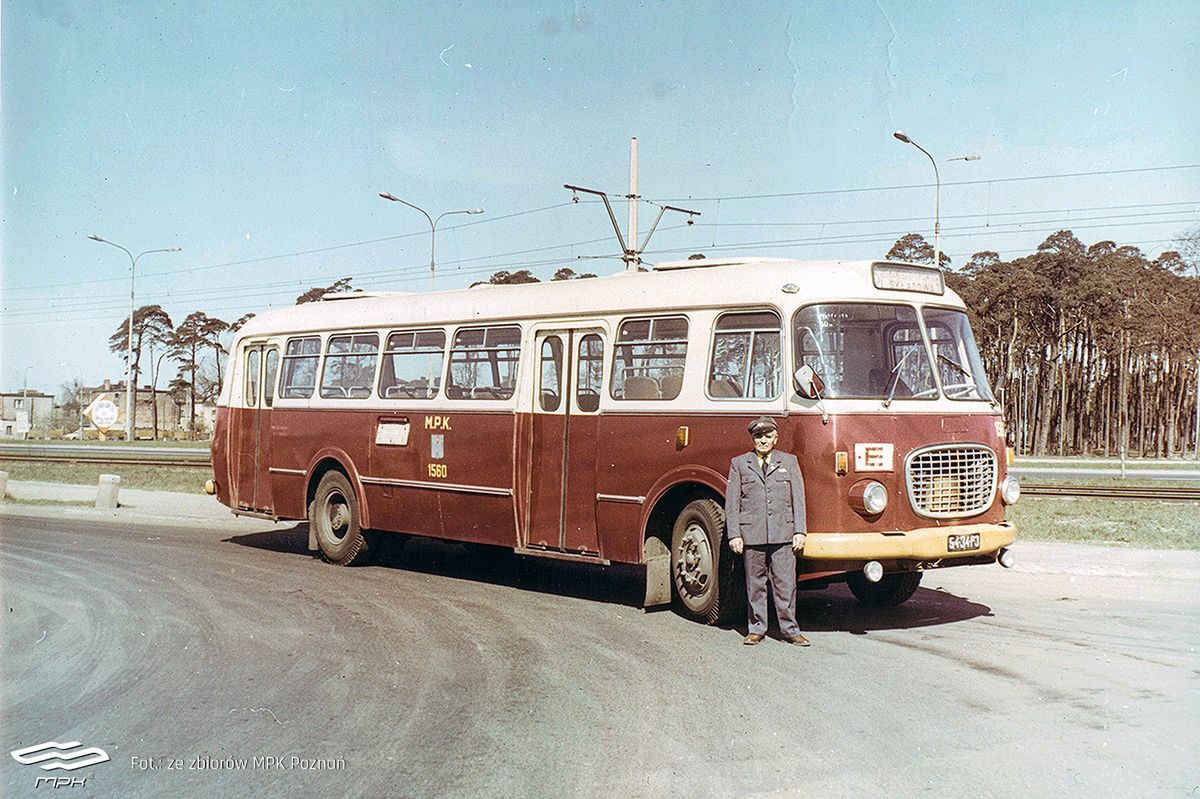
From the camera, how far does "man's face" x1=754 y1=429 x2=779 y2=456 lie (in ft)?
29.4

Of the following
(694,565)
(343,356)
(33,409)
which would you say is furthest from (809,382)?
(33,409)

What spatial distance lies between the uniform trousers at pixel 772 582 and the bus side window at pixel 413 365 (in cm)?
493

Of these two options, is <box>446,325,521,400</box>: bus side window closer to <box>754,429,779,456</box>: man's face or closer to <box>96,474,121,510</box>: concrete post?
<box>754,429,779,456</box>: man's face

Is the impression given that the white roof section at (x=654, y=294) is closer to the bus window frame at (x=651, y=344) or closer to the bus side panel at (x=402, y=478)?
the bus window frame at (x=651, y=344)

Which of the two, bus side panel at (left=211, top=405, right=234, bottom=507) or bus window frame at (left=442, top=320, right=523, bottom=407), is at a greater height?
bus window frame at (left=442, top=320, right=523, bottom=407)

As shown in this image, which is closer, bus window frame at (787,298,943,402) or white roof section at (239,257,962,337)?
bus window frame at (787,298,943,402)

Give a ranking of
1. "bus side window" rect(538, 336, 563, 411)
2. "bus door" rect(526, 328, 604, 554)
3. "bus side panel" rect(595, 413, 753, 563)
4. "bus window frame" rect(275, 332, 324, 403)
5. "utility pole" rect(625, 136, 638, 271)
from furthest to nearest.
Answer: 1. "utility pole" rect(625, 136, 638, 271)
2. "bus window frame" rect(275, 332, 324, 403)
3. "bus side window" rect(538, 336, 563, 411)
4. "bus door" rect(526, 328, 604, 554)
5. "bus side panel" rect(595, 413, 753, 563)

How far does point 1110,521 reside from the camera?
18.3 metres

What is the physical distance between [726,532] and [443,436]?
4154 millimetres

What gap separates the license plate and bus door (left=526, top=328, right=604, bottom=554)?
10.6 feet

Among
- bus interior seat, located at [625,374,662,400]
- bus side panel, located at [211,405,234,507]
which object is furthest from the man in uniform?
bus side panel, located at [211,405,234,507]

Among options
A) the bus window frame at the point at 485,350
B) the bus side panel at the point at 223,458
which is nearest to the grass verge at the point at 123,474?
the bus side panel at the point at 223,458

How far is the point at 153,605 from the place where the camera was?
10.8m

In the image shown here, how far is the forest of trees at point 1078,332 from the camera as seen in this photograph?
174ft
